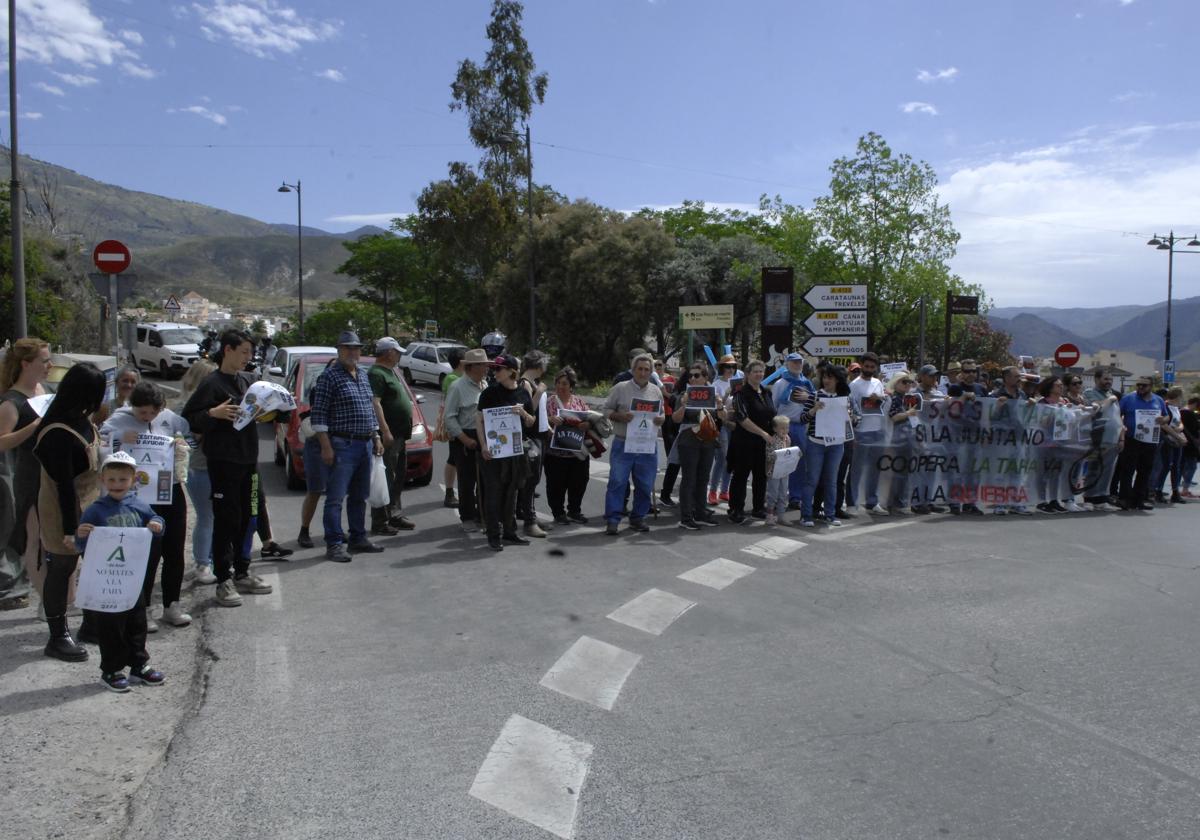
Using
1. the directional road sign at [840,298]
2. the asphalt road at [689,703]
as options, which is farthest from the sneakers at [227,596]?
the directional road sign at [840,298]

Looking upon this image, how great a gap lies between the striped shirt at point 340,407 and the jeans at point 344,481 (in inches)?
5.2

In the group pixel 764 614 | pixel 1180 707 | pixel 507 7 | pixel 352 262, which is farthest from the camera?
pixel 352 262

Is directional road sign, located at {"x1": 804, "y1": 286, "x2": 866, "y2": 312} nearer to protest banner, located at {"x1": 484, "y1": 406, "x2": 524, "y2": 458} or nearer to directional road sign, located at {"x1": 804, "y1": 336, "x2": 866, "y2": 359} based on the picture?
directional road sign, located at {"x1": 804, "y1": 336, "x2": 866, "y2": 359}

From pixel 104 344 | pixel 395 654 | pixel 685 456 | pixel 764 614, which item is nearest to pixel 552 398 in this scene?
pixel 685 456

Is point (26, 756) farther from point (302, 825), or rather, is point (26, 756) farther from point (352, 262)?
point (352, 262)

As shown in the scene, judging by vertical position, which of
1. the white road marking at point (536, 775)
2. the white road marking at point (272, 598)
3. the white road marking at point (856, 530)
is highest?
the white road marking at point (272, 598)

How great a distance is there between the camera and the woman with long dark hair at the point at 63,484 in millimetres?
5430

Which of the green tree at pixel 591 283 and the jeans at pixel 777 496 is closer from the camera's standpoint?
the jeans at pixel 777 496

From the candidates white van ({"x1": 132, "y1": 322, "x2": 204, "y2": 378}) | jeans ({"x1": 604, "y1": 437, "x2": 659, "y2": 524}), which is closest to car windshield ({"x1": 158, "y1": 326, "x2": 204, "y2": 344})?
white van ({"x1": 132, "y1": 322, "x2": 204, "y2": 378})

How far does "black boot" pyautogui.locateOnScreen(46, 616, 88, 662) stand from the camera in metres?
5.42

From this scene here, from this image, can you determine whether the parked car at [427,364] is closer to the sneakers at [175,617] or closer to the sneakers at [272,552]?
the sneakers at [272,552]

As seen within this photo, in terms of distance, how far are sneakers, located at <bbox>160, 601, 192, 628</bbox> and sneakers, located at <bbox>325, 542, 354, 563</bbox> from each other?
1.97 m

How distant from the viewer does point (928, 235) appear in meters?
32.8

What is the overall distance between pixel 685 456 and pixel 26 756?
277 inches
